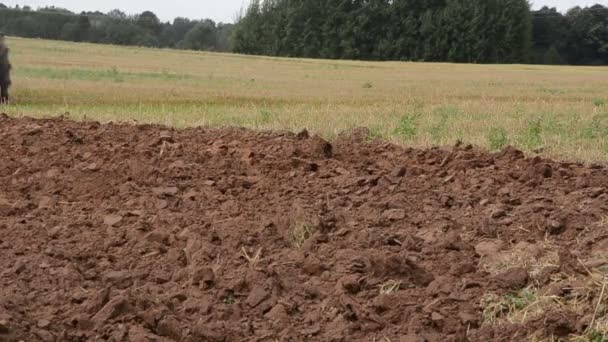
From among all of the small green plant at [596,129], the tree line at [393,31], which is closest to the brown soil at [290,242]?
the small green plant at [596,129]

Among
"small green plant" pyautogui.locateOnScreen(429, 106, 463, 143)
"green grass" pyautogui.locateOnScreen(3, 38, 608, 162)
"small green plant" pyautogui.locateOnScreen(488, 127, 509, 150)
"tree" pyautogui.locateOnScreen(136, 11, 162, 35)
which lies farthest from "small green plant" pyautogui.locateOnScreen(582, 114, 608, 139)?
"tree" pyautogui.locateOnScreen(136, 11, 162, 35)

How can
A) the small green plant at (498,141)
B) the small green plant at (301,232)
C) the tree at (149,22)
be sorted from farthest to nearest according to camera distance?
the tree at (149,22) < the small green plant at (498,141) < the small green plant at (301,232)

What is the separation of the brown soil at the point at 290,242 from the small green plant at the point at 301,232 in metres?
0.01

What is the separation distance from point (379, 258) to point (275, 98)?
683 inches

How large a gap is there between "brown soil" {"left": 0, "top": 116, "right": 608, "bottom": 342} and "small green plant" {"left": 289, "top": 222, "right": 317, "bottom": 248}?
0.04 ft

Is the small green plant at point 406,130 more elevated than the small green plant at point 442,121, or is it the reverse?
the small green plant at point 406,130

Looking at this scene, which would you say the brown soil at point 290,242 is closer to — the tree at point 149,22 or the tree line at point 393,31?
the tree line at point 393,31

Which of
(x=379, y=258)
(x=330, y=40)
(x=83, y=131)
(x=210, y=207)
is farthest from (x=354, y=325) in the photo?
(x=330, y=40)

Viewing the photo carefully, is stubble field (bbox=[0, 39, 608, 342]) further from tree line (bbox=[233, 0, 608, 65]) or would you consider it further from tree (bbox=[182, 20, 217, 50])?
tree (bbox=[182, 20, 217, 50])

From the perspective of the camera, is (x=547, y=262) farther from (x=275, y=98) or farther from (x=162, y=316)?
(x=275, y=98)

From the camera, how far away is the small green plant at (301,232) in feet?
17.8

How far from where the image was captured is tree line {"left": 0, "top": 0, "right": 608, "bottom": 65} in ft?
224

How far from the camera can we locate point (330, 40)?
234ft

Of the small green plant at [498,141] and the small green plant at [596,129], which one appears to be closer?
the small green plant at [498,141]
